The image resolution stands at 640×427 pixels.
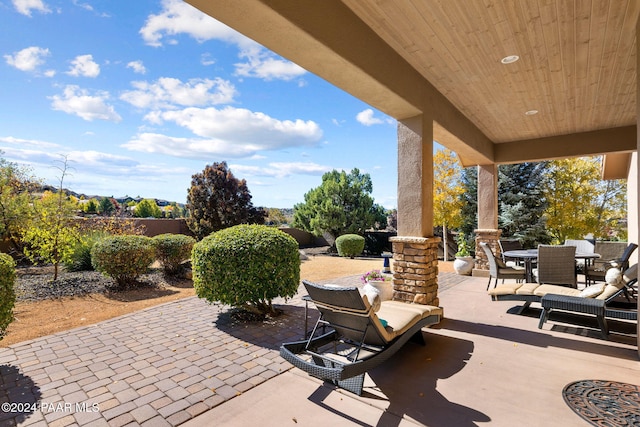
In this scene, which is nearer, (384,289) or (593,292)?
(593,292)

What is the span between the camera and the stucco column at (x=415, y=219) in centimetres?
424

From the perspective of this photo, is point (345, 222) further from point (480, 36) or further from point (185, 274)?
point (480, 36)

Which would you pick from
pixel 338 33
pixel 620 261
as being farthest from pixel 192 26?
pixel 620 261

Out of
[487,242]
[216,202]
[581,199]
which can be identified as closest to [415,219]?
[487,242]

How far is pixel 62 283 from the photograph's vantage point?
21.6ft

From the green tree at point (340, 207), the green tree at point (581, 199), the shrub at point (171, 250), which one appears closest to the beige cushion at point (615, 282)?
the shrub at point (171, 250)

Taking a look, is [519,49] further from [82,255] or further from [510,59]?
[82,255]

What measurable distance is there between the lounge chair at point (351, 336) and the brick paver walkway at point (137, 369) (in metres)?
0.49

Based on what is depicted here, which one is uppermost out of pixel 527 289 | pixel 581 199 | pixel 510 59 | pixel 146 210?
pixel 510 59

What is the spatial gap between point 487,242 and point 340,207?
8.87 m

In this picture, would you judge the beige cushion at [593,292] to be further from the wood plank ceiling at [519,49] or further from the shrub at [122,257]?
the shrub at [122,257]

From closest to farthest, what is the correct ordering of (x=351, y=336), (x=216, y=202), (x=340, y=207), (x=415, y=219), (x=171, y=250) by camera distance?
(x=351, y=336) → (x=415, y=219) → (x=171, y=250) → (x=216, y=202) → (x=340, y=207)

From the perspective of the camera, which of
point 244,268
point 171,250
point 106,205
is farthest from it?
point 106,205

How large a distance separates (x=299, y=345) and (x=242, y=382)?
1.92ft
